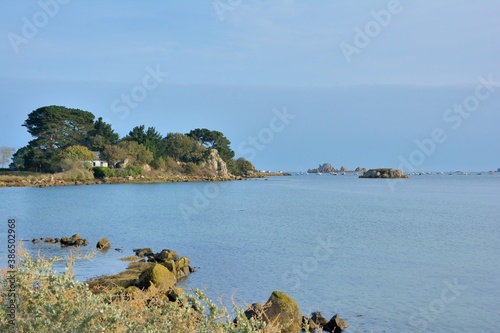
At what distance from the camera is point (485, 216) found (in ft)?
182

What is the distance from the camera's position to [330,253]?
3191 cm

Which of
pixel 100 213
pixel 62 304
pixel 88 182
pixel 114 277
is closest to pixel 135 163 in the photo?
pixel 88 182

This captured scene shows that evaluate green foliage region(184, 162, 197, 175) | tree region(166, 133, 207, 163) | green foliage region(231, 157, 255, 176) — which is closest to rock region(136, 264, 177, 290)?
tree region(166, 133, 207, 163)

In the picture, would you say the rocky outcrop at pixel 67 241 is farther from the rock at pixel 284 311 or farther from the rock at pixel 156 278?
the rock at pixel 284 311

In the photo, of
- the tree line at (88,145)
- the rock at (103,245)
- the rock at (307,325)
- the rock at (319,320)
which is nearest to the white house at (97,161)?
the tree line at (88,145)

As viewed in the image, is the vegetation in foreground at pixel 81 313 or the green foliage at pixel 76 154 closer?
the vegetation in foreground at pixel 81 313

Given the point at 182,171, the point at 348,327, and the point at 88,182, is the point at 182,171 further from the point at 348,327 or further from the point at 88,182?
the point at 348,327

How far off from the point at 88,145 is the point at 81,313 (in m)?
122

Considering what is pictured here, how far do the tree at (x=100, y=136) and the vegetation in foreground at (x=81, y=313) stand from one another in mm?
118511

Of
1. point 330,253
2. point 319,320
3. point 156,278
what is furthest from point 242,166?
point 319,320

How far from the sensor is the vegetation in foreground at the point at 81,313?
642cm

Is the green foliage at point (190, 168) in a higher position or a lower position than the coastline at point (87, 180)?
higher

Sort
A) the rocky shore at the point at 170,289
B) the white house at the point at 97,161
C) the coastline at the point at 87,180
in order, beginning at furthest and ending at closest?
the white house at the point at 97,161
the coastline at the point at 87,180
the rocky shore at the point at 170,289

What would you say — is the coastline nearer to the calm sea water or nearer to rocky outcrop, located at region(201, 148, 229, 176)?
rocky outcrop, located at region(201, 148, 229, 176)
